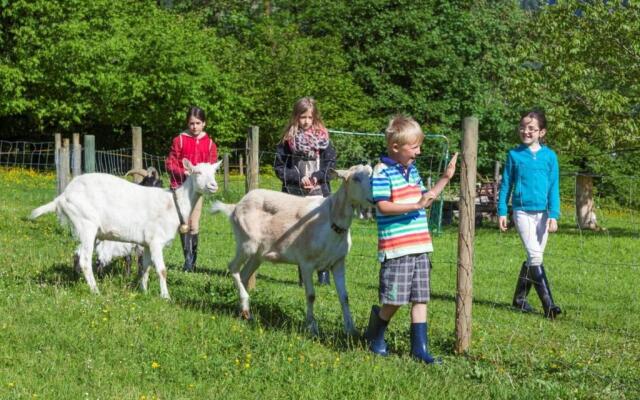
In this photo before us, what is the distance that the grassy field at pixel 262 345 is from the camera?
5.42 metres

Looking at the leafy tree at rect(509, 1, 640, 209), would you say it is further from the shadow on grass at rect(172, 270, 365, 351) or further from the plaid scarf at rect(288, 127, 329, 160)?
the shadow on grass at rect(172, 270, 365, 351)

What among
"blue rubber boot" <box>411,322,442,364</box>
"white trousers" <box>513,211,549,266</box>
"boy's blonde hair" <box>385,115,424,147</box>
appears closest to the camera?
"boy's blonde hair" <box>385,115,424,147</box>

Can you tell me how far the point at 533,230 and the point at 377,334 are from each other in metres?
3.20

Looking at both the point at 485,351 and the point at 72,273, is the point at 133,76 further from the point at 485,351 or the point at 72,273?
the point at 485,351

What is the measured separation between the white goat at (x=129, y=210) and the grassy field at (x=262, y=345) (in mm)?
517

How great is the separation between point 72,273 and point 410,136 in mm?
4631

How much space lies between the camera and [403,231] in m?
6.11

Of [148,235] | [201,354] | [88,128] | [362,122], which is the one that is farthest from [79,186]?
[362,122]

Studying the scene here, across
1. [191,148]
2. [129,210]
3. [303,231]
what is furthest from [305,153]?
[129,210]

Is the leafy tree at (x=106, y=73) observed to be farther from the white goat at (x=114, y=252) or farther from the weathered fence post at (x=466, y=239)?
the weathered fence post at (x=466, y=239)

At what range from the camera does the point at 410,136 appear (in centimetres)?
601

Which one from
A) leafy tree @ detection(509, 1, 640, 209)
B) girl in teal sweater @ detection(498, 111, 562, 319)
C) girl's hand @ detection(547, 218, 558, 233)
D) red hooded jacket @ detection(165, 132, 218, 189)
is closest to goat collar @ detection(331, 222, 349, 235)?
girl in teal sweater @ detection(498, 111, 562, 319)

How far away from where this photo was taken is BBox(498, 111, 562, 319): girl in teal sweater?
28.9ft

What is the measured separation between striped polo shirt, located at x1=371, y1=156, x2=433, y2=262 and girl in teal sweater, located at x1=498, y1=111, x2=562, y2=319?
287 cm
